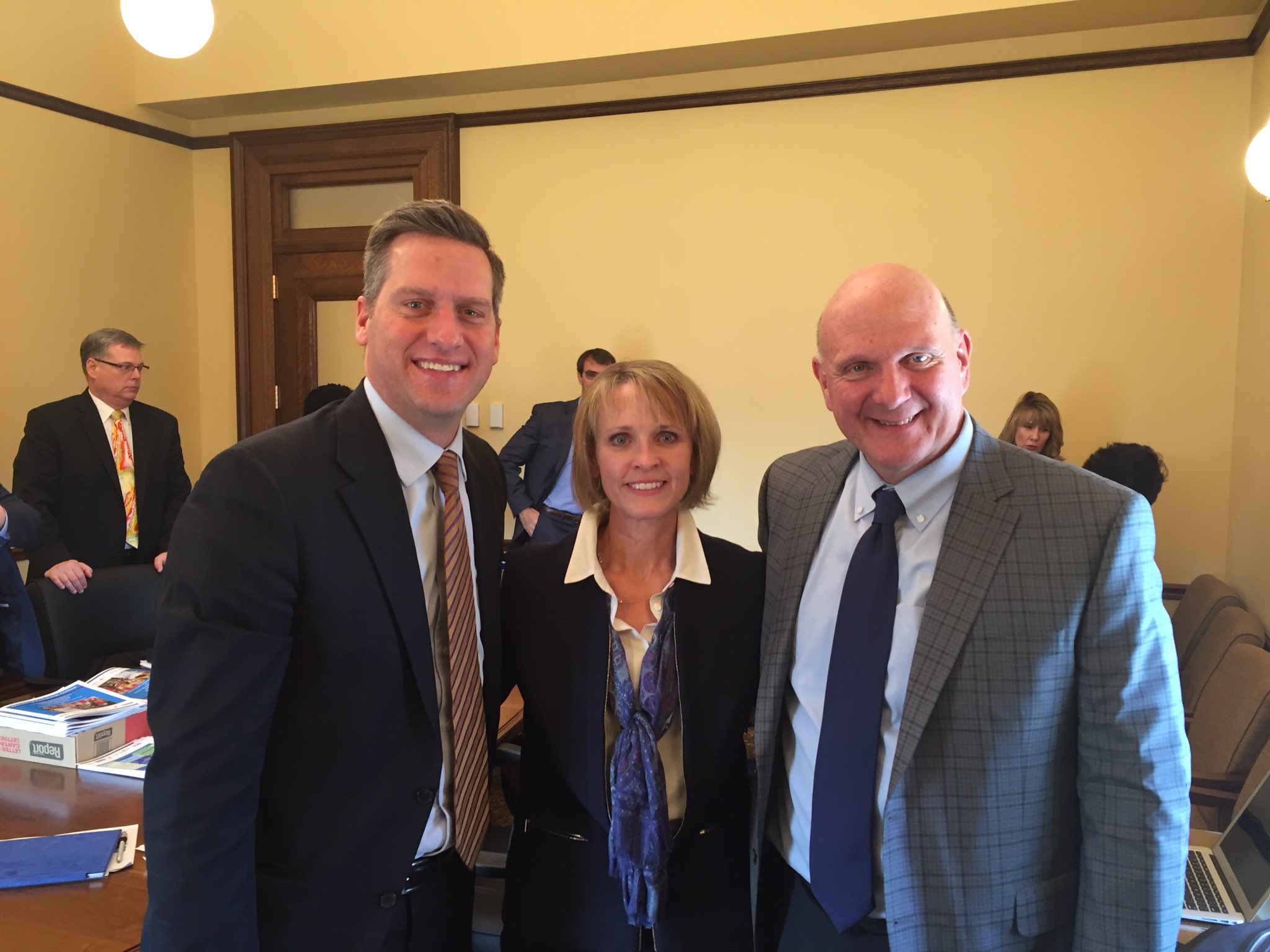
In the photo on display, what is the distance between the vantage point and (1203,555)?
419 cm

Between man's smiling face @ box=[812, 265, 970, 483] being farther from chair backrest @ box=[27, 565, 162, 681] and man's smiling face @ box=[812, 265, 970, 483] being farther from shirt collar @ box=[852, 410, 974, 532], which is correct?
chair backrest @ box=[27, 565, 162, 681]

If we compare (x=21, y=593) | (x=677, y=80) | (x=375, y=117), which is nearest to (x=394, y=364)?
(x=21, y=593)

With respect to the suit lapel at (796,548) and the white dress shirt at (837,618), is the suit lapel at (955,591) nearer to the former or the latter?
the white dress shirt at (837,618)

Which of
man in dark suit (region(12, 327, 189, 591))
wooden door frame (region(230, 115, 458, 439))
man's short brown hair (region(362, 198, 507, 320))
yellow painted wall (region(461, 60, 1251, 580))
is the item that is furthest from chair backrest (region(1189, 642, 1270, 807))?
wooden door frame (region(230, 115, 458, 439))

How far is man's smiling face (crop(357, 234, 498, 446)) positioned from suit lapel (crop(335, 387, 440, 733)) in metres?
0.11

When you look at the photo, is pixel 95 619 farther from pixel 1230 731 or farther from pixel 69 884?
pixel 1230 731

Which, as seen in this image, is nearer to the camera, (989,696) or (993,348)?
(989,696)

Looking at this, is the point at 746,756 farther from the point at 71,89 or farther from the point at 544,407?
the point at 71,89

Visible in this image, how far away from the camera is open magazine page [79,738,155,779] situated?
203 centimetres

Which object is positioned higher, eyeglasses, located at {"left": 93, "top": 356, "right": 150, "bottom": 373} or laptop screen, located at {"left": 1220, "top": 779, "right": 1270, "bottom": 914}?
eyeglasses, located at {"left": 93, "top": 356, "right": 150, "bottom": 373}

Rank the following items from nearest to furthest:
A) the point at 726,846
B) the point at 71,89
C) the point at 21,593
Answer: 1. the point at 726,846
2. the point at 21,593
3. the point at 71,89

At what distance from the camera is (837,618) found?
4.90 ft

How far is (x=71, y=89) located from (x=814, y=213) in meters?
4.45

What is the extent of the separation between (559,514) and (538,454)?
373mm
